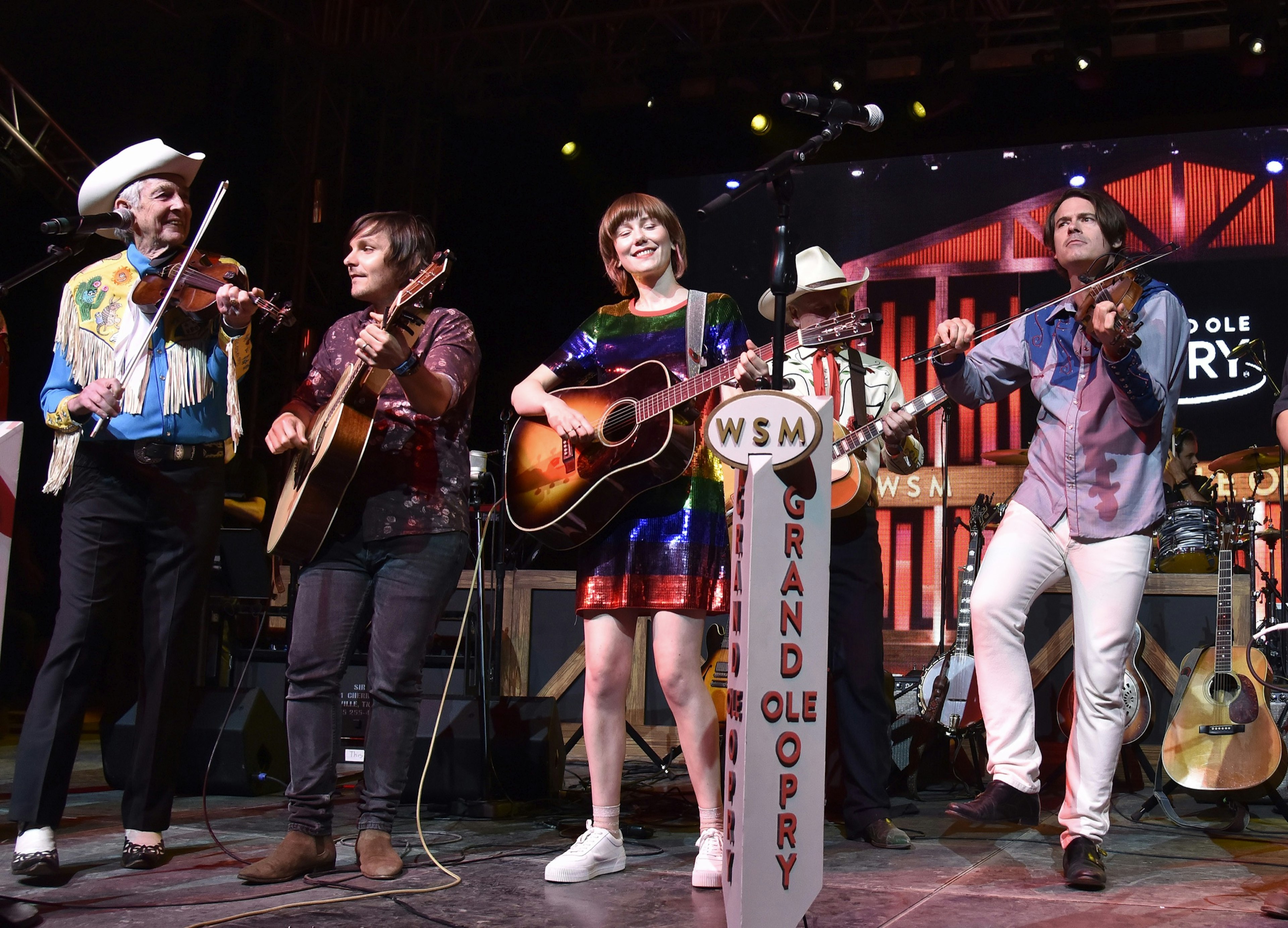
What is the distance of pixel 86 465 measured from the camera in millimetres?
3395

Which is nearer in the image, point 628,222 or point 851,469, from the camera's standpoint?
point 628,222

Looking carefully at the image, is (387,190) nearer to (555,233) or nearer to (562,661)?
(555,233)

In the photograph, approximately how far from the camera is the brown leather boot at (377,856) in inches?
123

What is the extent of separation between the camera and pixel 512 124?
10.9 metres

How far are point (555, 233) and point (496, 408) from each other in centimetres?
175

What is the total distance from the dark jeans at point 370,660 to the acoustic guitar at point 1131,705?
10.7ft

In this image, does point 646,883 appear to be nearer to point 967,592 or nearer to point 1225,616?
point 1225,616

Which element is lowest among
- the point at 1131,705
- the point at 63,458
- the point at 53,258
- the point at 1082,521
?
the point at 1131,705

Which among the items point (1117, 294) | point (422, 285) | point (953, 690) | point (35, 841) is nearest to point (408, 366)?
point (422, 285)

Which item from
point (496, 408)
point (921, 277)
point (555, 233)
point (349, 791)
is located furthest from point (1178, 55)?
point (349, 791)

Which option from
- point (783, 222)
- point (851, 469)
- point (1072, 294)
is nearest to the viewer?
point (783, 222)

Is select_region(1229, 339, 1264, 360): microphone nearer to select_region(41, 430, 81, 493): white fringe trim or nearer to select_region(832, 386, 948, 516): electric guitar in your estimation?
select_region(832, 386, 948, 516): electric guitar

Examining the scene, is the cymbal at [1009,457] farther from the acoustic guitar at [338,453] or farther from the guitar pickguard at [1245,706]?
the acoustic guitar at [338,453]

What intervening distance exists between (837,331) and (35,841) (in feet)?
8.65
